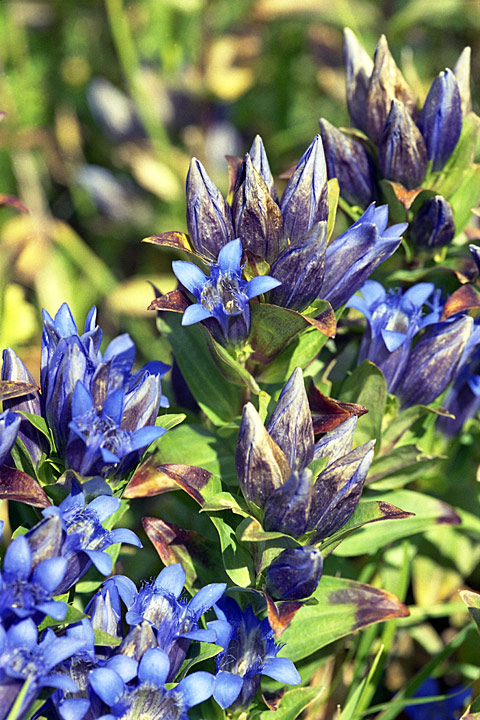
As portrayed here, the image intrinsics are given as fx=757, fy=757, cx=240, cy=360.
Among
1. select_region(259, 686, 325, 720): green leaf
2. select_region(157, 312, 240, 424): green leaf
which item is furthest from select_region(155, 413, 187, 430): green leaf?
select_region(259, 686, 325, 720): green leaf

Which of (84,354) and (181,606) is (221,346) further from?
(181,606)

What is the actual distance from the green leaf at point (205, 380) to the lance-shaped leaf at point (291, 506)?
0.34 metres

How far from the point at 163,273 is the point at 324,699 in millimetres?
1800

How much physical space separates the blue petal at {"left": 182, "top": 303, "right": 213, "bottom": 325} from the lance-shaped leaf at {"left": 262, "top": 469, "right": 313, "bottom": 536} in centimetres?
28

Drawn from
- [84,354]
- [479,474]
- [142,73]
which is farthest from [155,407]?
[142,73]

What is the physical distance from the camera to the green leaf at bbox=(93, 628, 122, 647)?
107cm

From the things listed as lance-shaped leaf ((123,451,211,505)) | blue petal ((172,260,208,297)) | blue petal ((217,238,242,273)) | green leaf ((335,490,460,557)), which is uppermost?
blue petal ((217,238,242,273))

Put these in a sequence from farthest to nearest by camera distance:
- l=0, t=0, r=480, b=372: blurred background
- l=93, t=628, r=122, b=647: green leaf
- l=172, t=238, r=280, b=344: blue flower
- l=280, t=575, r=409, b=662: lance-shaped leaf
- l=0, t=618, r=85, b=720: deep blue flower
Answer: l=0, t=0, r=480, b=372: blurred background
l=280, t=575, r=409, b=662: lance-shaped leaf
l=172, t=238, r=280, b=344: blue flower
l=93, t=628, r=122, b=647: green leaf
l=0, t=618, r=85, b=720: deep blue flower

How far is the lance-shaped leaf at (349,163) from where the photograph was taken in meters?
1.50

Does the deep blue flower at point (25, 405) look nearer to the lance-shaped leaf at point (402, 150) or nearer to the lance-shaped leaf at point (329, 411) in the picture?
the lance-shaped leaf at point (329, 411)

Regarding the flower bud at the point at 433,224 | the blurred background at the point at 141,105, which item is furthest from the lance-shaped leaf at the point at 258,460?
the blurred background at the point at 141,105

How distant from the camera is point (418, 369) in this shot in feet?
4.71

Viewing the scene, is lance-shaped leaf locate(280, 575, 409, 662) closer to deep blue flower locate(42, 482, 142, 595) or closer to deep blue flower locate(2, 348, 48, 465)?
deep blue flower locate(42, 482, 142, 595)

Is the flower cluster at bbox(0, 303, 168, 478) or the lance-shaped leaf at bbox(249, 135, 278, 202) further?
the lance-shaped leaf at bbox(249, 135, 278, 202)
